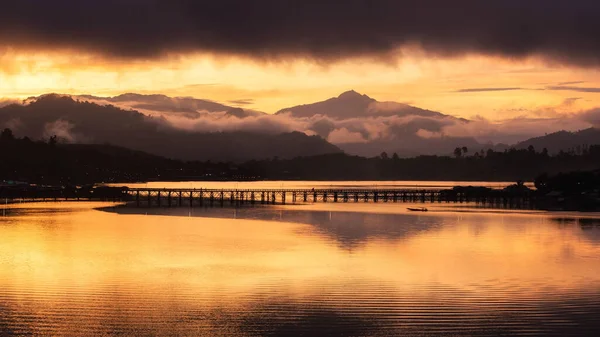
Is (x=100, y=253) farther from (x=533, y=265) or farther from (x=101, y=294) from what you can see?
(x=533, y=265)

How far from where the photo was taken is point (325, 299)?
35.8 metres

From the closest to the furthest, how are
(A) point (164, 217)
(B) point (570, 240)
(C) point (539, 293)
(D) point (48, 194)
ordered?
(C) point (539, 293)
(B) point (570, 240)
(A) point (164, 217)
(D) point (48, 194)

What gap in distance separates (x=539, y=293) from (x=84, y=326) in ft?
75.9

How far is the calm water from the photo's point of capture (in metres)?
29.8

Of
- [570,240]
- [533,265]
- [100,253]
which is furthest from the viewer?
[570,240]

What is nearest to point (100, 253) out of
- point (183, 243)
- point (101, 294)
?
point (183, 243)

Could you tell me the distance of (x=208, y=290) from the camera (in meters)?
38.8

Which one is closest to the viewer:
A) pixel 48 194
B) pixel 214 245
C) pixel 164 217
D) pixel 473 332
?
pixel 473 332

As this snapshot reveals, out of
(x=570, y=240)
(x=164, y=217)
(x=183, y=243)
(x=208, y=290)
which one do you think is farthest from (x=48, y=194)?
(x=208, y=290)

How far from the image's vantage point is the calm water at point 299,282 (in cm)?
2980

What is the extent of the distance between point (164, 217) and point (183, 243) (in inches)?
1609

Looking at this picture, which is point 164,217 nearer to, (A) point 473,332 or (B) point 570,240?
(B) point 570,240

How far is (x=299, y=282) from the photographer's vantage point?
41.9m

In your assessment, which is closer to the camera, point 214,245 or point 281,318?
point 281,318
